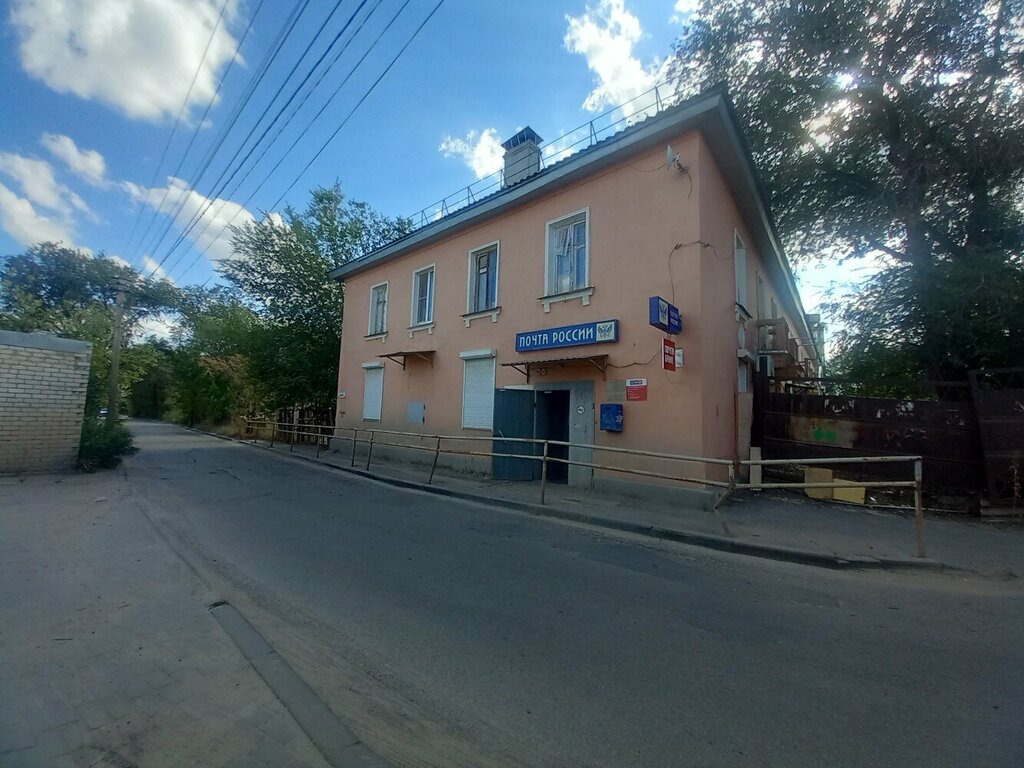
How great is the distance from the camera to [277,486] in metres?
9.55

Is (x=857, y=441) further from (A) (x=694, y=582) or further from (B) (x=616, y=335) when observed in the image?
(A) (x=694, y=582)

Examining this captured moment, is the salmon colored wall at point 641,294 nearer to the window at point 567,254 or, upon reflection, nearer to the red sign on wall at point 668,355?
the window at point 567,254

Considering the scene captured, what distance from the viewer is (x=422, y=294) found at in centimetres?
1420

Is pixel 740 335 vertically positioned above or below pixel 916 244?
below

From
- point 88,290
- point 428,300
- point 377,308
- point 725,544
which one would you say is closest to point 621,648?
point 725,544

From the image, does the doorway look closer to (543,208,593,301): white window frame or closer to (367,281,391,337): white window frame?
(543,208,593,301): white window frame

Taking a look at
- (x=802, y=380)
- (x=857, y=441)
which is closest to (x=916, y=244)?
(x=802, y=380)

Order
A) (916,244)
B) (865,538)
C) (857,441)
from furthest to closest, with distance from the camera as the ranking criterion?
(916,244), (857,441), (865,538)

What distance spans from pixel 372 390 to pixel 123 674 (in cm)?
1294

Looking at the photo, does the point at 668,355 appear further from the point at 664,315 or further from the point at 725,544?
the point at 725,544

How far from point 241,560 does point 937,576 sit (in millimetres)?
7386

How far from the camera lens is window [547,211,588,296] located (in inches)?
396

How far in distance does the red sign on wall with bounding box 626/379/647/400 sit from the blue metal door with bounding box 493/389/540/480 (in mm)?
2356

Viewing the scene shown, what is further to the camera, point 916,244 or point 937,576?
point 916,244
